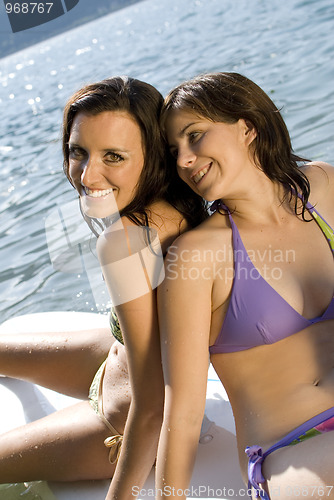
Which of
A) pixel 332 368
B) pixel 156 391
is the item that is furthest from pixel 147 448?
pixel 332 368

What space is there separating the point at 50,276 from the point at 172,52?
9.16m

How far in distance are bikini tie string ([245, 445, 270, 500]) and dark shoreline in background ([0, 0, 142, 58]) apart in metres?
25.8

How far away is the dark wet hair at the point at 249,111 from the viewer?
5.74ft

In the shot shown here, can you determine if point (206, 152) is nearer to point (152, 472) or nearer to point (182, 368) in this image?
point (182, 368)

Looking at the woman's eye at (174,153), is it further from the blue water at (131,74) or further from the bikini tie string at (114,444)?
the bikini tie string at (114,444)

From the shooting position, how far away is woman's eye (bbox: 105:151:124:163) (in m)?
1.81

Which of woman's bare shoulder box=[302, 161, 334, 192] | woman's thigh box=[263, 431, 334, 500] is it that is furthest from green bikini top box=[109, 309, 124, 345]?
woman's bare shoulder box=[302, 161, 334, 192]

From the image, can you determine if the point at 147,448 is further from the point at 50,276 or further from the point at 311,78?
the point at 311,78

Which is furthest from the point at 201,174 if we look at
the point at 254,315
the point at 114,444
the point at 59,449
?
the point at 59,449

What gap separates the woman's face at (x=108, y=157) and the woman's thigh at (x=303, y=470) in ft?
2.77

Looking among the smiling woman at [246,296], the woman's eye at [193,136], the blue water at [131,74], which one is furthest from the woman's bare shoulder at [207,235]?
the blue water at [131,74]

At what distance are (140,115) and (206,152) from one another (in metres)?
0.24

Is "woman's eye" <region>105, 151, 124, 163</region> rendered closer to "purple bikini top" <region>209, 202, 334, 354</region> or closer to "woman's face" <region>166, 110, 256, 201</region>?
"woman's face" <region>166, 110, 256, 201</region>

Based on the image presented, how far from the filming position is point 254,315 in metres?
1.69
